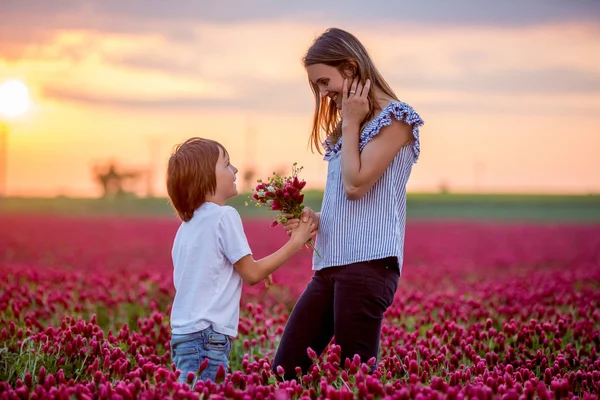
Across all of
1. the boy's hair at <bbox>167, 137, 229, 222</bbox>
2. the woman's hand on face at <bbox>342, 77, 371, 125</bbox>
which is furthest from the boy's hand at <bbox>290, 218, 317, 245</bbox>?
the woman's hand on face at <bbox>342, 77, 371, 125</bbox>

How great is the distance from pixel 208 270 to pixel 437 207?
165ft

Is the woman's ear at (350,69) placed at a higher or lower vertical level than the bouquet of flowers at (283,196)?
higher

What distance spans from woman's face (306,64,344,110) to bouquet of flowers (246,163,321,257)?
18.2 inches

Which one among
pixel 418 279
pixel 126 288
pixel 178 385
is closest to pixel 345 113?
pixel 178 385

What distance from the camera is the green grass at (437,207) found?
4756 centimetres

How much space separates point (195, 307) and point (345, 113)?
4.38 ft

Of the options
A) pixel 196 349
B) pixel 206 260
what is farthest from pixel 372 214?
pixel 196 349

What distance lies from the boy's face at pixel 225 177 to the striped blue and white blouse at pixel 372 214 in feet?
1.86

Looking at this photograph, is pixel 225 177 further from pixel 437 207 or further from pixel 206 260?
pixel 437 207

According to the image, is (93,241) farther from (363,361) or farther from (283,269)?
(363,361)

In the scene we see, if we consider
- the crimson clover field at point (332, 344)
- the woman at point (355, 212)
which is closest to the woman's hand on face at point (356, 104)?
the woman at point (355, 212)

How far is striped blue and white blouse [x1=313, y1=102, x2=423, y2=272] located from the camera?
4527 mm

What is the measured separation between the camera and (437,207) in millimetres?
53875

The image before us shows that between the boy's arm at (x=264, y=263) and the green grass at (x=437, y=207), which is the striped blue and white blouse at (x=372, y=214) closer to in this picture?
the boy's arm at (x=264, y=263)
